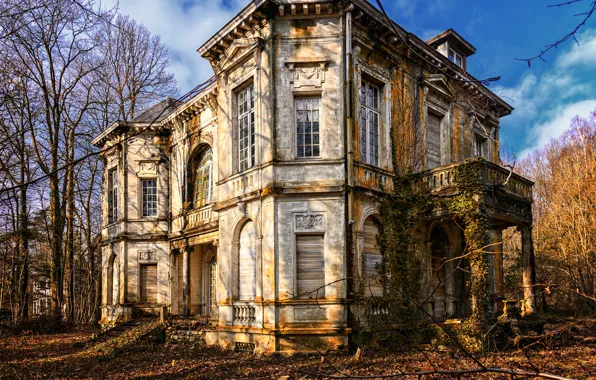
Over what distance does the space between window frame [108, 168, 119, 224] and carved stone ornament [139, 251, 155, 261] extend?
9.07ft

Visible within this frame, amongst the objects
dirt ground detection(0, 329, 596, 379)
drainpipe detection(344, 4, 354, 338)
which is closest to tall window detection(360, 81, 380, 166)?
drainpipe detection(344, 4, 354, 338)

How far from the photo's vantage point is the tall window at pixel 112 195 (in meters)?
24.3

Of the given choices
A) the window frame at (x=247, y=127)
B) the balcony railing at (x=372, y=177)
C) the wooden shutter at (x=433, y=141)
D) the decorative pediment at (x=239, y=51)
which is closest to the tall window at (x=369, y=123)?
the balcony railing at (x=372, y=177)

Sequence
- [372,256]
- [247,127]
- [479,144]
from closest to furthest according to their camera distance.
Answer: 1. [372,256]
2. [247,127]
3. [479,144]

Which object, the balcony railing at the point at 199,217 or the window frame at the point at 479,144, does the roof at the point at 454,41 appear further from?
the balcony railing at the point at 199,217

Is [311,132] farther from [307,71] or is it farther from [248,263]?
[248,263]

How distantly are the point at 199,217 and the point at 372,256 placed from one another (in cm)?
816

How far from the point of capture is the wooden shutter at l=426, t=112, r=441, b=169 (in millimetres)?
17663

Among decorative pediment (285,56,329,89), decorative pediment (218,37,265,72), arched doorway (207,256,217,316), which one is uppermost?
decorative pediment (218,37,265,72)

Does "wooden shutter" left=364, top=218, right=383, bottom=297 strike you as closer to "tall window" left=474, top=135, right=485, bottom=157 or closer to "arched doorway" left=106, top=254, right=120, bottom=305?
"tall window" left=474, top=135, right=485, bottom=157

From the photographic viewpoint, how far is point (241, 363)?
1262 centimetres

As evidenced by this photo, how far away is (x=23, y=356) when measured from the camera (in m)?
15.7

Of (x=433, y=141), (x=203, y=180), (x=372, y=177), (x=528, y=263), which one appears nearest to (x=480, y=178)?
(x=372, y=177)

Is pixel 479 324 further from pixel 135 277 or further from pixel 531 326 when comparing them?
pixel 135 277
